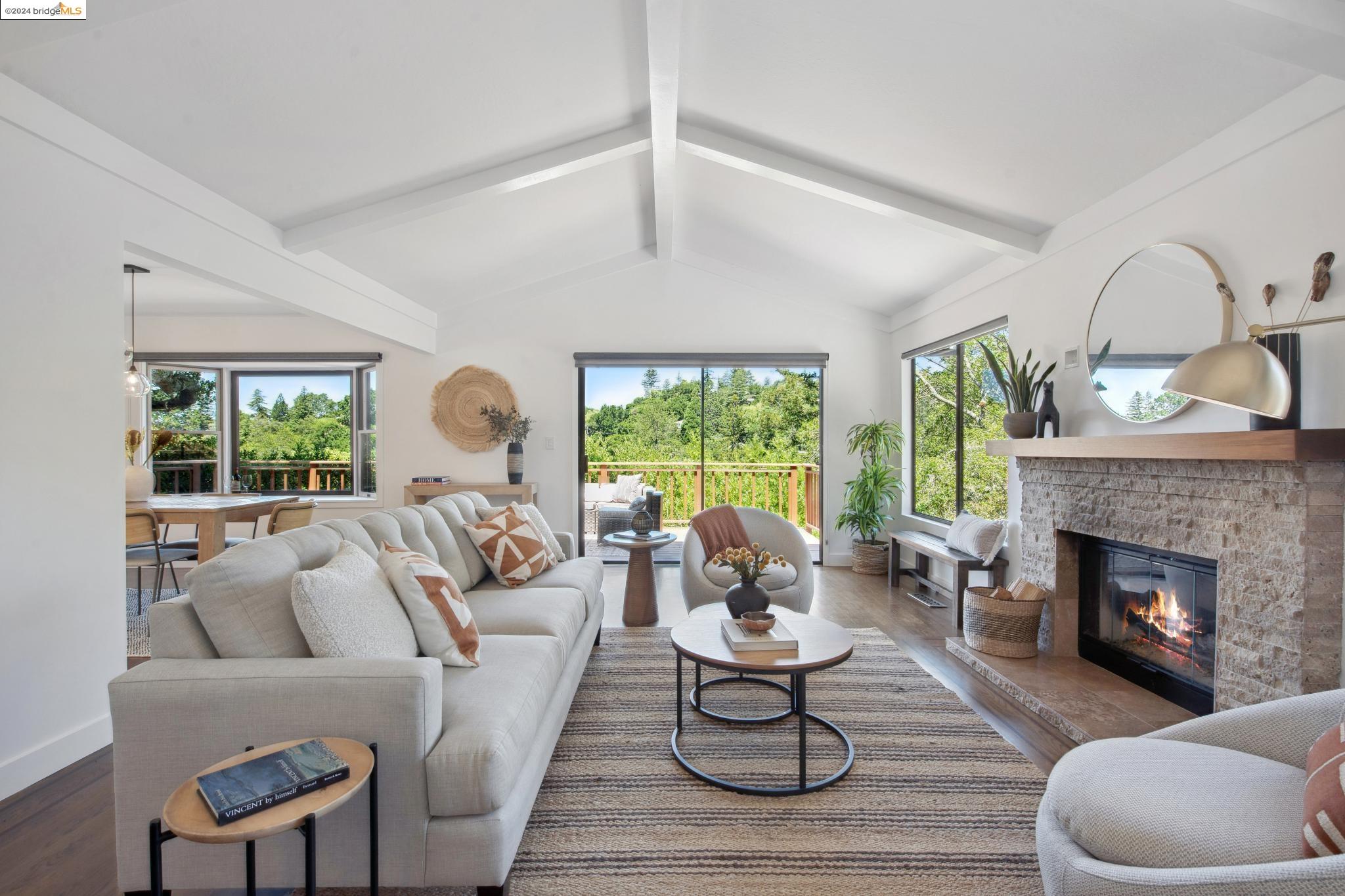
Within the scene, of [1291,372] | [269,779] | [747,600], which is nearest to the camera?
[269,779]

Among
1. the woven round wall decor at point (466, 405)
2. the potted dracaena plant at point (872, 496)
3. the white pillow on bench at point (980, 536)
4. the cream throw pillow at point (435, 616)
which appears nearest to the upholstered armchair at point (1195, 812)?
the cream throw pillow at point (435, 616)

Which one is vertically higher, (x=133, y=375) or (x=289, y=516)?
(x=133, y=375)

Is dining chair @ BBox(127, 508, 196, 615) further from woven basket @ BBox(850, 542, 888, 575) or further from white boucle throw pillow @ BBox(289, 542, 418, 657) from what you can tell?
woven basket @ BBox(850, 542, 888, 575)

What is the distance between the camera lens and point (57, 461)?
2287 millimetres

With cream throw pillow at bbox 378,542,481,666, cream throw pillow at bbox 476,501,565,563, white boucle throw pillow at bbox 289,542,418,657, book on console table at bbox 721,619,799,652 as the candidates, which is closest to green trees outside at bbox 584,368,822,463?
cream throw pillow at bbox 476,501,565,563

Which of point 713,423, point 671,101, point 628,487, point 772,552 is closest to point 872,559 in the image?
point 713,423

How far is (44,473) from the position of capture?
2.24 metres

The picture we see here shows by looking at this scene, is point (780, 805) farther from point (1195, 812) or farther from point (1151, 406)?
point (1151, 406)

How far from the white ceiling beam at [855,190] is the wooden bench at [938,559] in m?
1.86

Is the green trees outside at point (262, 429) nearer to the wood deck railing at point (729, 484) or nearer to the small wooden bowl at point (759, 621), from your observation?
the wood deck railing at point (729, 484)

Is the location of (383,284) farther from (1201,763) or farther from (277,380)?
(1201,763)

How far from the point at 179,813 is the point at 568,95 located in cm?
308

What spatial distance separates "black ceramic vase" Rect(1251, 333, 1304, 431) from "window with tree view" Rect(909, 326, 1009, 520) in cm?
203

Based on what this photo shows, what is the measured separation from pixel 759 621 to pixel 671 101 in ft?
8.11
